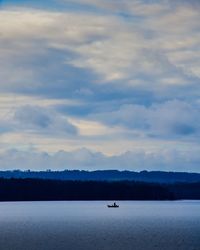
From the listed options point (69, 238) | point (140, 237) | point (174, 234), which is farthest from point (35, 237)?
Answer: point (174, 234)

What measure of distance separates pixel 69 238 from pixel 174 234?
21.9 m

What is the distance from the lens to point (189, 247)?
98.4 meters

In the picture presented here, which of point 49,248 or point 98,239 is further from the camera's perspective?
point 98,239

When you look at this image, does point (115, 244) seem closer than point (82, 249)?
No

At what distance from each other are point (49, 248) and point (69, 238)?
18.1m

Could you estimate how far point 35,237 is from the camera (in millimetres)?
116562

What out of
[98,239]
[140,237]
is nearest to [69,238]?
[98,239]

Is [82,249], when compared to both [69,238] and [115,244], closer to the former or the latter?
[115,244]

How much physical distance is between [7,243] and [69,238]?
43.0ft

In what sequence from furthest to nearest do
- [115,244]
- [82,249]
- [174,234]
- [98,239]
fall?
[174,234], [98,239], [115,244], [82,249]

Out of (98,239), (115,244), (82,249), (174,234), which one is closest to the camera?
(82,249)

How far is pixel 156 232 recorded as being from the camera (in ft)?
427

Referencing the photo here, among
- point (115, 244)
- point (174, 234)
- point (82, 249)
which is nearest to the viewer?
point (82, 249)

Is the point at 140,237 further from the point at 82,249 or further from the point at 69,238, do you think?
the point at 82,249
